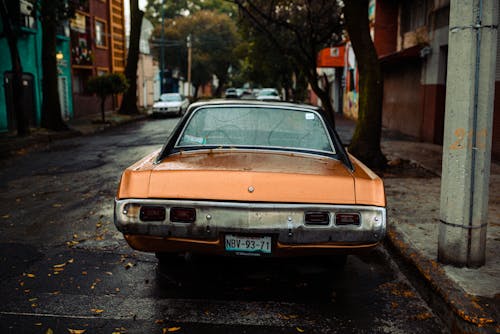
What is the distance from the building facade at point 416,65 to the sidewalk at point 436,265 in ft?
15.6

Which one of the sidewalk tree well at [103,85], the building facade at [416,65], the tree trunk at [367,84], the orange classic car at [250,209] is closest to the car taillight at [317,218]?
the orange classic car at [250,209]

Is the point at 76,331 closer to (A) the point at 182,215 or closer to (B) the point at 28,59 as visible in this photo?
(A) the point at 182,215

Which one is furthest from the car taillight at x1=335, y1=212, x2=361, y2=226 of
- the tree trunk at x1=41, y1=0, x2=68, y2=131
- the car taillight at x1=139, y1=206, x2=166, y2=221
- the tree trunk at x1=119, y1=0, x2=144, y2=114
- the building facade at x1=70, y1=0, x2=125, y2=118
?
the tree trunk at x1=119, y1=0, x2=144, y2=114

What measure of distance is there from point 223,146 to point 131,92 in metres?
27.3

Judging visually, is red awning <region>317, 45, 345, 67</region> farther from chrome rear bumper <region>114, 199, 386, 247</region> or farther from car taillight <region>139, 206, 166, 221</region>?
car taillight <region>139, 206, 166, 221</region>

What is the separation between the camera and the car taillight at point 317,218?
3887 millimetres

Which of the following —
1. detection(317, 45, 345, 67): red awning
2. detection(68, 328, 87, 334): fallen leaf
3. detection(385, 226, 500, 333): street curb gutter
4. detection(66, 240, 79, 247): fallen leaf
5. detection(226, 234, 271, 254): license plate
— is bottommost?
detection(66, 240, 79, 247): fallen leaf

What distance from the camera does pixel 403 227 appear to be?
611cm

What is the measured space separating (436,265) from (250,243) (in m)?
1.74

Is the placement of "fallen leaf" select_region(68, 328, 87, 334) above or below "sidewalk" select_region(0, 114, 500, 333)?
below

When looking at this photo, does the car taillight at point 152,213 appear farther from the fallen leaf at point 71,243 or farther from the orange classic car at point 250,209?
the fallen leaf at point 71,243

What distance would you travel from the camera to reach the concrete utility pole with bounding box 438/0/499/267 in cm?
430

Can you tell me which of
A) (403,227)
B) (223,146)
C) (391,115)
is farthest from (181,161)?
(391,115)

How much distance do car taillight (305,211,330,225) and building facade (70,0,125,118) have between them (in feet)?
82.7
